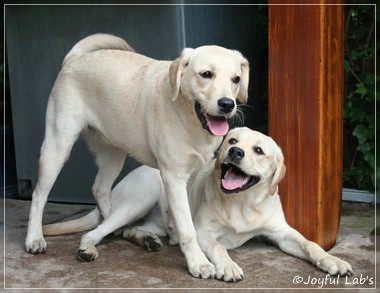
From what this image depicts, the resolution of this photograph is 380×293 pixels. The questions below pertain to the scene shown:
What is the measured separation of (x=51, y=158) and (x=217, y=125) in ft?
3.34

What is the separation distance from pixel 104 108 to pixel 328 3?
1.24 meters

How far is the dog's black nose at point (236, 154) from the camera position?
2945 mm

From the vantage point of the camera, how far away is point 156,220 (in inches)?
142

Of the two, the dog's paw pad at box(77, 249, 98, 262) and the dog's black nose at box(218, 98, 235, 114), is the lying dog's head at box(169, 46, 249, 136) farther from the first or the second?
the dog's paw pad at box(77, 249, 98, 262)

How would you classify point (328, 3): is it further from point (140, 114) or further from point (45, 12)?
point (45, 12)

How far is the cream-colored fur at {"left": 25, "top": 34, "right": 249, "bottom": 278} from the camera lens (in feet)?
9.32

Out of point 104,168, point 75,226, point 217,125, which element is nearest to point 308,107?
point 217,125

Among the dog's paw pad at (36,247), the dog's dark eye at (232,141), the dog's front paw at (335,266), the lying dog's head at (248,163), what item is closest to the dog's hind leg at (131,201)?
the dog's paw pad at (36,247)

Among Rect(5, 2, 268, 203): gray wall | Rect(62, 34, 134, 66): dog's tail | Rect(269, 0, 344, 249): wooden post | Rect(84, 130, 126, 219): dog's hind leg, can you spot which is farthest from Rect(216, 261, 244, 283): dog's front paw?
Rect(5, 2, 268, 203): gray wall

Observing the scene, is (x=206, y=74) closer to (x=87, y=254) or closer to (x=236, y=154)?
(x=236, y=154)

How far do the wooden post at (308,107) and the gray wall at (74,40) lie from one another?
901 millimetres

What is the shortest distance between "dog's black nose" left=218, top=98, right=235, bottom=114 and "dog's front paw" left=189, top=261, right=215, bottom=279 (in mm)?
704

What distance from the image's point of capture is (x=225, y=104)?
2.70 meters

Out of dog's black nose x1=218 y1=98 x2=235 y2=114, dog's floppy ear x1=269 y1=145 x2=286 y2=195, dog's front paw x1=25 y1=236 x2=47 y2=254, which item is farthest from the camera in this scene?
dog's front paw x1=25 y1=236 x2=47 y2=254
